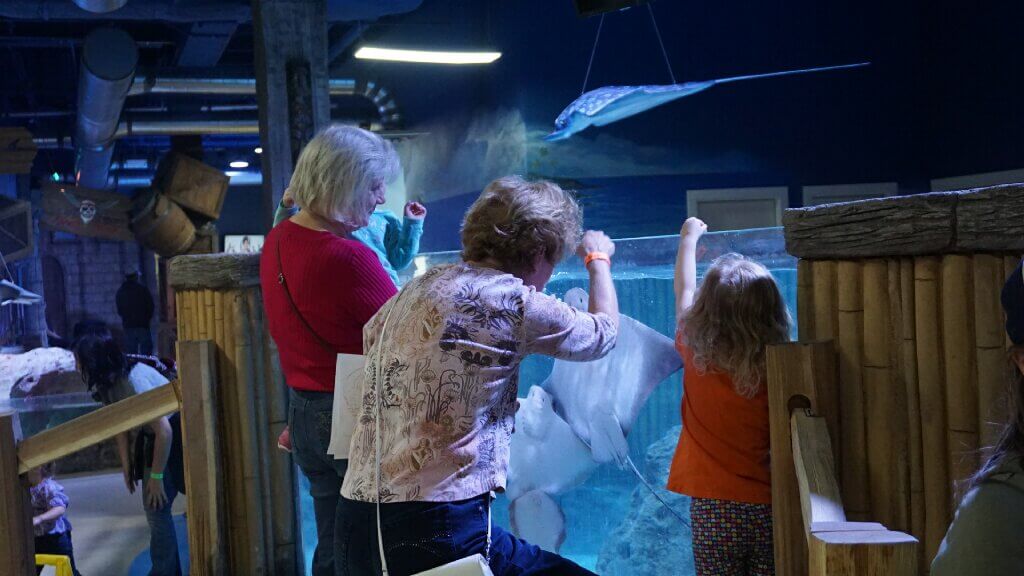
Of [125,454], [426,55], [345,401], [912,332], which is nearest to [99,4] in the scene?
[426,55]

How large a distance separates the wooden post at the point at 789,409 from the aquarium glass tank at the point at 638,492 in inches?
49.6

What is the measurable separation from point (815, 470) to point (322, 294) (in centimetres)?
114

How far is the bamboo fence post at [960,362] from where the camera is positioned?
1.60 m

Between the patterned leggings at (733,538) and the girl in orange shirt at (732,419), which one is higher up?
the girl in orange shirt at (732,419)

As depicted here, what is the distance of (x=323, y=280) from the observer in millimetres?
2131

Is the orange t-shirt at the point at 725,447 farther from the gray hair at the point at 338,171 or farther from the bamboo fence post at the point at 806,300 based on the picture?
the gray hair at the point at 338,171

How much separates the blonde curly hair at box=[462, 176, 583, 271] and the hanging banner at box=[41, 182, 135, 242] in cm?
970

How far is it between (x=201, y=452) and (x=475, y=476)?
167 centimetres

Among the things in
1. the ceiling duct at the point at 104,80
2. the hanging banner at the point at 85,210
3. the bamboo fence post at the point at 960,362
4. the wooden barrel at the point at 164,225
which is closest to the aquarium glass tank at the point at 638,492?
the bamboo fence post at the point at 960,362

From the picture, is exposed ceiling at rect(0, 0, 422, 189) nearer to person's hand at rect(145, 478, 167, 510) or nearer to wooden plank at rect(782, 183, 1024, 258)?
person's hand at rect(145, 478, 167, 510)

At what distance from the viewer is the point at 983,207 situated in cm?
154

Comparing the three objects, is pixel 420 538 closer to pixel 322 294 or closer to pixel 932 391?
pixel 322 294

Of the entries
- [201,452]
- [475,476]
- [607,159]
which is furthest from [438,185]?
[475,476]

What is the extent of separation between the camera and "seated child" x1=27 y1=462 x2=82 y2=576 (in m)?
3.71
